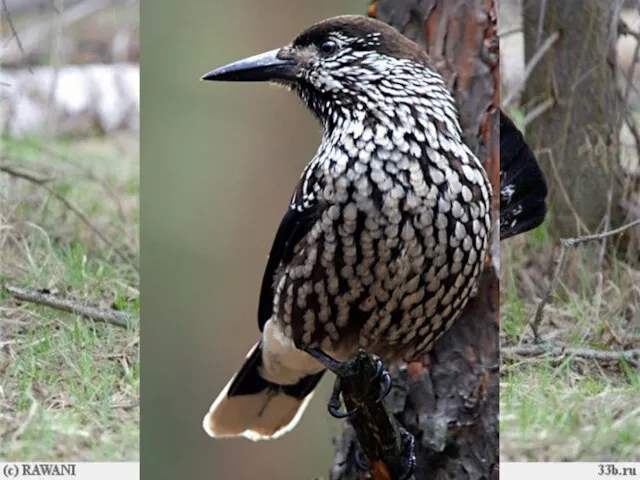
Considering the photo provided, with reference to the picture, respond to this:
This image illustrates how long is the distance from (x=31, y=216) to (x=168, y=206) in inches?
21.1

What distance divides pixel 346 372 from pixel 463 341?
564mm

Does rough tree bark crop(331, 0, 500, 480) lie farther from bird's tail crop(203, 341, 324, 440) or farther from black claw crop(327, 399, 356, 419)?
bird's tail crop(203, 341, 324, 440)

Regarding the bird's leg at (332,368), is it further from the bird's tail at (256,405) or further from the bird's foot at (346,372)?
the bird's tail at (256,405)

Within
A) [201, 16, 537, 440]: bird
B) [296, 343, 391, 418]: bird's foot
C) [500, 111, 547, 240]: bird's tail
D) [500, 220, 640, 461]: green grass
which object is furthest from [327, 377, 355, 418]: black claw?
[500, 111, 547, 240]: bird's tail

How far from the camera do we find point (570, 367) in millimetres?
3779

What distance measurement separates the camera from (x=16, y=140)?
150 inches

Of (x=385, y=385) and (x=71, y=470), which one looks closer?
A: (x=385, y=385)

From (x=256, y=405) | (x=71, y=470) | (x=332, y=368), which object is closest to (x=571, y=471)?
(x=332, y=368)

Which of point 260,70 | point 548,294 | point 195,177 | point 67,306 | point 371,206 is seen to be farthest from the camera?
point 548,294

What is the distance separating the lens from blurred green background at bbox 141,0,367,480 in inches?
142

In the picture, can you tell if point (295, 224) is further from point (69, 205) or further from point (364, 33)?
Result: point (69, 205)

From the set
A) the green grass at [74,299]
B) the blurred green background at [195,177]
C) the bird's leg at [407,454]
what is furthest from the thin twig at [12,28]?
the bird's leg at [407,454]

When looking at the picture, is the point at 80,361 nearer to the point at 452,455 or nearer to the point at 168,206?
the point at 168,206

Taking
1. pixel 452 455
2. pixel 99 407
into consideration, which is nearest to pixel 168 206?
pixel 99 407
